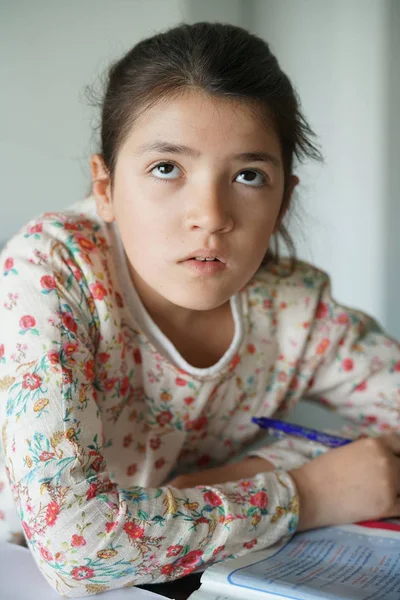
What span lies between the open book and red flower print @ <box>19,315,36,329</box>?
1.02 ft

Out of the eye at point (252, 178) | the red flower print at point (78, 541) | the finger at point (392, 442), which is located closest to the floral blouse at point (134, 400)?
the red flower print at point (78, 541)

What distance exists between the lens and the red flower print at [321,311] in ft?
3.56

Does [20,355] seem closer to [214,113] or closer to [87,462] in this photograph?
[87,462]

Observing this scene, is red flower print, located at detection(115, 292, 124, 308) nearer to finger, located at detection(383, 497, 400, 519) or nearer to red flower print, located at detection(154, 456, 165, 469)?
red flower print, located at detection(154, 456, 165, 469)

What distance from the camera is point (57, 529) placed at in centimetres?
68

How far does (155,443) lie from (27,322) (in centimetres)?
29

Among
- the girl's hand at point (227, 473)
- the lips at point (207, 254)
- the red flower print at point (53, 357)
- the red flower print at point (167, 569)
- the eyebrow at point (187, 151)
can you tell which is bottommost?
the red flower print at point (167, 569)

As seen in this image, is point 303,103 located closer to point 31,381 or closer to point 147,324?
point 147,324

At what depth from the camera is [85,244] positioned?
903 millimetres

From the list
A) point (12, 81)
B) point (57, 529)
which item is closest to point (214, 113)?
point (57, 529)

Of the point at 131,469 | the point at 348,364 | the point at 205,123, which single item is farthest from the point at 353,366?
the point at 205,123

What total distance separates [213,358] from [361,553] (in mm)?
350

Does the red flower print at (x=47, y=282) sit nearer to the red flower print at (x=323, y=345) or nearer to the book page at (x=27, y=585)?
the book page at (x=27, y=585)

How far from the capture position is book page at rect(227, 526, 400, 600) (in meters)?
0.65
